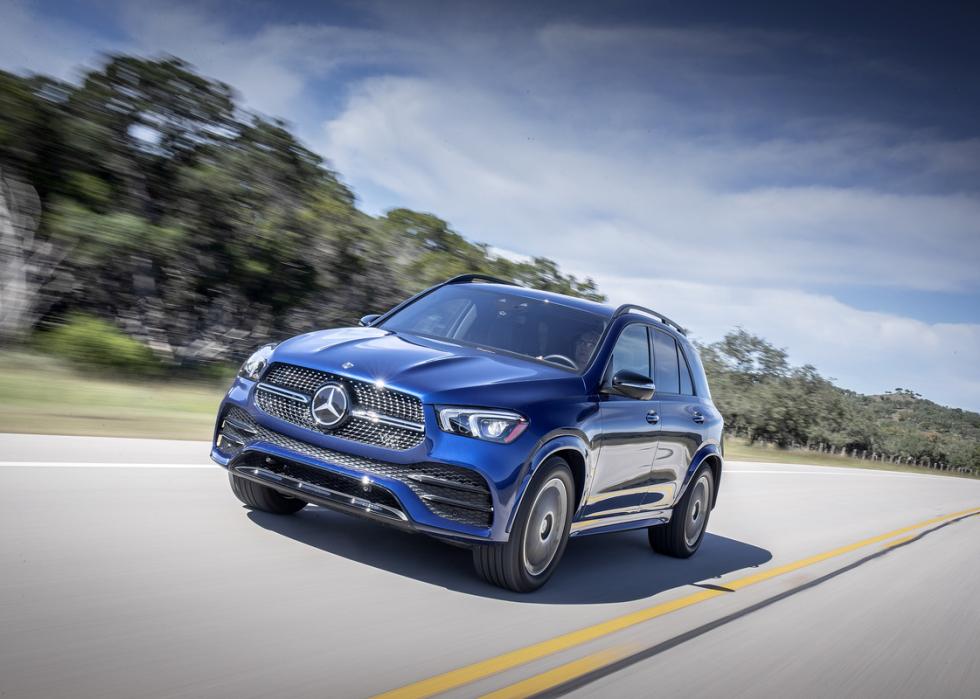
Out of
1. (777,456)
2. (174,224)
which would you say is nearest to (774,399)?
(777,456)

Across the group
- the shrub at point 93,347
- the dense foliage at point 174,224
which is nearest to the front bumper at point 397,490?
the shrub at point 93,347

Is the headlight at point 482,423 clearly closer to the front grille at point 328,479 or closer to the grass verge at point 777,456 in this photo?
the front grille at point 328,479

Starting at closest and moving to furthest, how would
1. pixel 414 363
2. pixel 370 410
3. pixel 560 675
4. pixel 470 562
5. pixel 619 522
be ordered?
1. pixel 560 675
2. pixel 370 410
3. pixel 414 363
4. pixel 470 562
5. pixel 619 522

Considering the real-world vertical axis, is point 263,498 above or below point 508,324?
below

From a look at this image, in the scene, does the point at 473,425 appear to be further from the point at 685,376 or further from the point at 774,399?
the point at 774,399

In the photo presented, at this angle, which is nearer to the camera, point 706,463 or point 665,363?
point 665,363

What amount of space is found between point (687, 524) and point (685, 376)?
117 cm

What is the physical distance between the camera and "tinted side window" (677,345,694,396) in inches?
297

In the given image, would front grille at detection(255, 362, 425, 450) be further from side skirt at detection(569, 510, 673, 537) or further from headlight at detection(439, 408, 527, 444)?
side skirt at detection(569, 510, 673, 537)

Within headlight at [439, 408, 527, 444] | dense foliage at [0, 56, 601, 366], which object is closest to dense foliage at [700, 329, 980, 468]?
dense foliage at [0, 56, 601, 366]

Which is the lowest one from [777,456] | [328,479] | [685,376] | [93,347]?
[328,479]

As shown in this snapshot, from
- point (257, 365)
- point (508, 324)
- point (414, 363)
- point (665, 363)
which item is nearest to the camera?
point (414, 363)

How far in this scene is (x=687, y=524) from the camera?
7602 mm

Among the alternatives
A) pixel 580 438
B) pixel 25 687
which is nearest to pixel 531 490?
pixel 580 438
